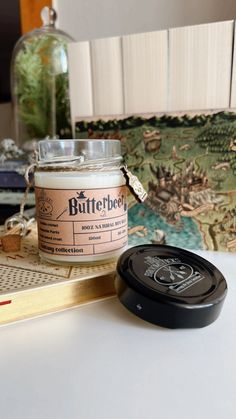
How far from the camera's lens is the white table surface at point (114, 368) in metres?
0.21

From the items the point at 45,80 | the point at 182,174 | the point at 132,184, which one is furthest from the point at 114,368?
the point at 45,80

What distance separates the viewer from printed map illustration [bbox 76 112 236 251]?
468 millimetres

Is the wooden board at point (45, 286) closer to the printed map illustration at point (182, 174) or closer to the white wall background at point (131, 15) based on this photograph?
the printed map illustration at point (182, 174)

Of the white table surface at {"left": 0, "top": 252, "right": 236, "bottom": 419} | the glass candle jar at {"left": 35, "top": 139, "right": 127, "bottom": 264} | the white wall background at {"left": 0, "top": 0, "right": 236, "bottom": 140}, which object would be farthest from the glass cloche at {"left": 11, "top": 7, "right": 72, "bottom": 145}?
the white table surface at {"left": 0, "top": 252, "right": 236, "bottom": 419}

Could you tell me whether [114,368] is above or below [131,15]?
below

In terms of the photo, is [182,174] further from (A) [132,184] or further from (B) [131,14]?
(B) [131,14]

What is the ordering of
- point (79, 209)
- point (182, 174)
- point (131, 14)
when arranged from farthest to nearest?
point (131, 14)
point (182, 174)
point (79, 209)

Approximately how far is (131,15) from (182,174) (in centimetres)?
34

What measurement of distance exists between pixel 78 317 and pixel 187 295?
4.0 inches

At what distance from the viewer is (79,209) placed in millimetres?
357

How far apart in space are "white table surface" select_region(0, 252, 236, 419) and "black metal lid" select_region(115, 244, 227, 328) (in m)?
0.02

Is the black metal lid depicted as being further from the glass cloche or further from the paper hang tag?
the glass cloche

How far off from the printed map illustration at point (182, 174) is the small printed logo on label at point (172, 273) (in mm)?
141

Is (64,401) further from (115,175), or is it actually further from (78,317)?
(115,175)
